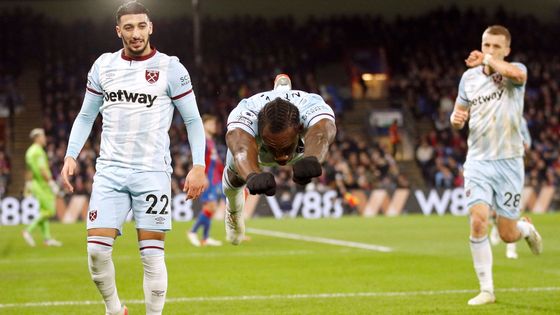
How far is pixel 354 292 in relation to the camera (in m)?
10.8

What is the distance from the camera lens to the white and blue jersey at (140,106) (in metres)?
7.63

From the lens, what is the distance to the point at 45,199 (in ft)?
60.2

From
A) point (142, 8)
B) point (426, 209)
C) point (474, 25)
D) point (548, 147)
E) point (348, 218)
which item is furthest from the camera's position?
point (474, 25)

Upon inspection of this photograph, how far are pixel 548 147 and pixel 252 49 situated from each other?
12189 millimetres

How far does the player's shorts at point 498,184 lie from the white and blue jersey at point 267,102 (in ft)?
9.01

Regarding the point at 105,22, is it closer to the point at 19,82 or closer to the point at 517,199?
the point at 19,82

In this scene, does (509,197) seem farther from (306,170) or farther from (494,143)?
(306,170)

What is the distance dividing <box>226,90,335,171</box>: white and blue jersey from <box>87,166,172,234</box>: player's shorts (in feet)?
2.51

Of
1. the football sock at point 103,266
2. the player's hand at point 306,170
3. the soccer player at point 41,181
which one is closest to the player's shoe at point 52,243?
the soccer player at point 41,181

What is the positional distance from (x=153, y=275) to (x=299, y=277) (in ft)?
16.3

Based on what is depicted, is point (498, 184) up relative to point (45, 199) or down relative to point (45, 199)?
up

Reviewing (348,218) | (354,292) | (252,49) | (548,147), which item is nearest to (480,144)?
(354,292)

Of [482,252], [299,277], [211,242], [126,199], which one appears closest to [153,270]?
[126,199]

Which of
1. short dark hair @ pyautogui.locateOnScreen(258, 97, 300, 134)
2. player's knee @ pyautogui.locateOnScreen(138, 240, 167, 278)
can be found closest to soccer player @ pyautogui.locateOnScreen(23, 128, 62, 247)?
player's knee @ pyautogui.locateOnScreen(138, 240, 167, 278)
